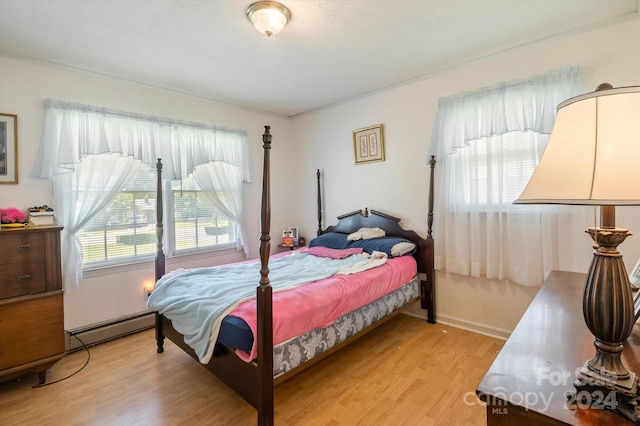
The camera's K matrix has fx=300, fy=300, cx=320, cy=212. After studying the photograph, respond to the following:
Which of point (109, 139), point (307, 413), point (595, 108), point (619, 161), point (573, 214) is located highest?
point (109, 139)

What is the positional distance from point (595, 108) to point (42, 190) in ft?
12.0

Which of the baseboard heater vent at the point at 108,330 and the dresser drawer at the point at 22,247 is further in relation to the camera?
the baseboard heater vent at the point at 108,330

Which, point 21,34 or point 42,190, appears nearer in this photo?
point 21,34

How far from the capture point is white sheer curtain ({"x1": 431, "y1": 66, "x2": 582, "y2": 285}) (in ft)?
8.11

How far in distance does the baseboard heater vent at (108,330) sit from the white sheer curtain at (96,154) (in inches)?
18.8

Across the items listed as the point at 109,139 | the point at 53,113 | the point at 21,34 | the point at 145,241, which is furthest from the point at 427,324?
the point at 21,34

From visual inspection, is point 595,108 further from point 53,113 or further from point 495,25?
point 53,113

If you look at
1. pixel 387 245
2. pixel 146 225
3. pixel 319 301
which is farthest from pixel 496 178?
pixel 146 225

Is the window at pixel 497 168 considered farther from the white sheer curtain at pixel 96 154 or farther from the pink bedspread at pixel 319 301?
the white sheer curtain at pixel 96 154

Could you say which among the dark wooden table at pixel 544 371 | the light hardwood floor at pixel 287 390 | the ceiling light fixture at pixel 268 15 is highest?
the ceiling light fixture at pixel 268 15

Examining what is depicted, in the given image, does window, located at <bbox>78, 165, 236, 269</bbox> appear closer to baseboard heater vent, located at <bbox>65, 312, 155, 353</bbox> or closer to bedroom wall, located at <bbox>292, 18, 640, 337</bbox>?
baseboard heater vent, located at <bbox>65, 312, 155, 353</bbox>

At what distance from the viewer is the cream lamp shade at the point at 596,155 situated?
698 mm

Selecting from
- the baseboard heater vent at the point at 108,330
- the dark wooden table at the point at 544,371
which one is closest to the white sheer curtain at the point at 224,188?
the baseboard heater vent at the point at 108,330

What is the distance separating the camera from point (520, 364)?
0.94m
